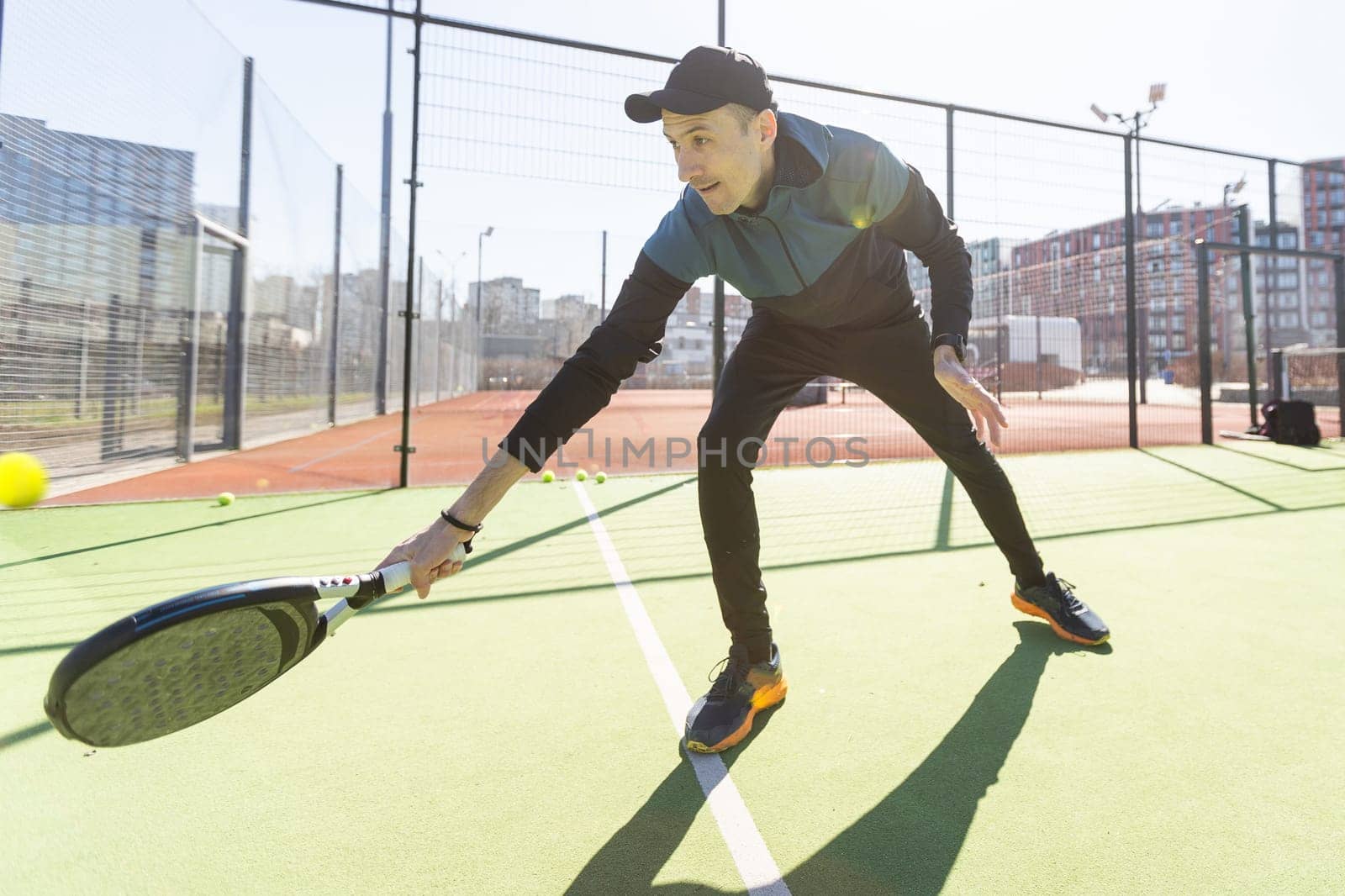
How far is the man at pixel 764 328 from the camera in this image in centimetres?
171

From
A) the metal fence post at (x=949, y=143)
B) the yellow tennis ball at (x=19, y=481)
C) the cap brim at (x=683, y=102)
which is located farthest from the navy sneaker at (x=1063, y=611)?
the yellow tennis ball at (x=19, y=481)

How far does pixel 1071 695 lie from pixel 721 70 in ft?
6.83

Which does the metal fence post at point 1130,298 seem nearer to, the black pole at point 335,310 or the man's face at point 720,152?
the man's face at point 720,152

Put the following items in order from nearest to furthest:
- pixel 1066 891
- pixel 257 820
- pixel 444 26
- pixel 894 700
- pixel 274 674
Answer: pixel 1066 891
pixel 274 674
pixel 257 820
pixel 894 700
pixel 444 26

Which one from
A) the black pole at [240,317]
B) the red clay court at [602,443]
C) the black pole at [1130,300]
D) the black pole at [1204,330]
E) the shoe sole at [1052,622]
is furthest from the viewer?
the black pole at [1204,330]

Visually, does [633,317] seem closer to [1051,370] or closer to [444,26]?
[444,26]

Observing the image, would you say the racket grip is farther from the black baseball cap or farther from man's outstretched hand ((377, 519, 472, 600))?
the black baseball cap

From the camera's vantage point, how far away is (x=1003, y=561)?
3.82m

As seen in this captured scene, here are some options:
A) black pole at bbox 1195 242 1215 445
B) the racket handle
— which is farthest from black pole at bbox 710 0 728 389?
black pole at bbox 1195 242 1215 445

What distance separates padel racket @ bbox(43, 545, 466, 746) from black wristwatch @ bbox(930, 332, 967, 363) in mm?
1600

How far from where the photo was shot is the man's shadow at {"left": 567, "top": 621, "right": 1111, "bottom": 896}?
1353 mm

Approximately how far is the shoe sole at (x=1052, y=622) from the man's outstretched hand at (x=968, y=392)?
89cm

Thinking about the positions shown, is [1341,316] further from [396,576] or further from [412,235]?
[396,576]

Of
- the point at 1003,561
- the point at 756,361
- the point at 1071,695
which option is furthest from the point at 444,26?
the point at 1071,695
